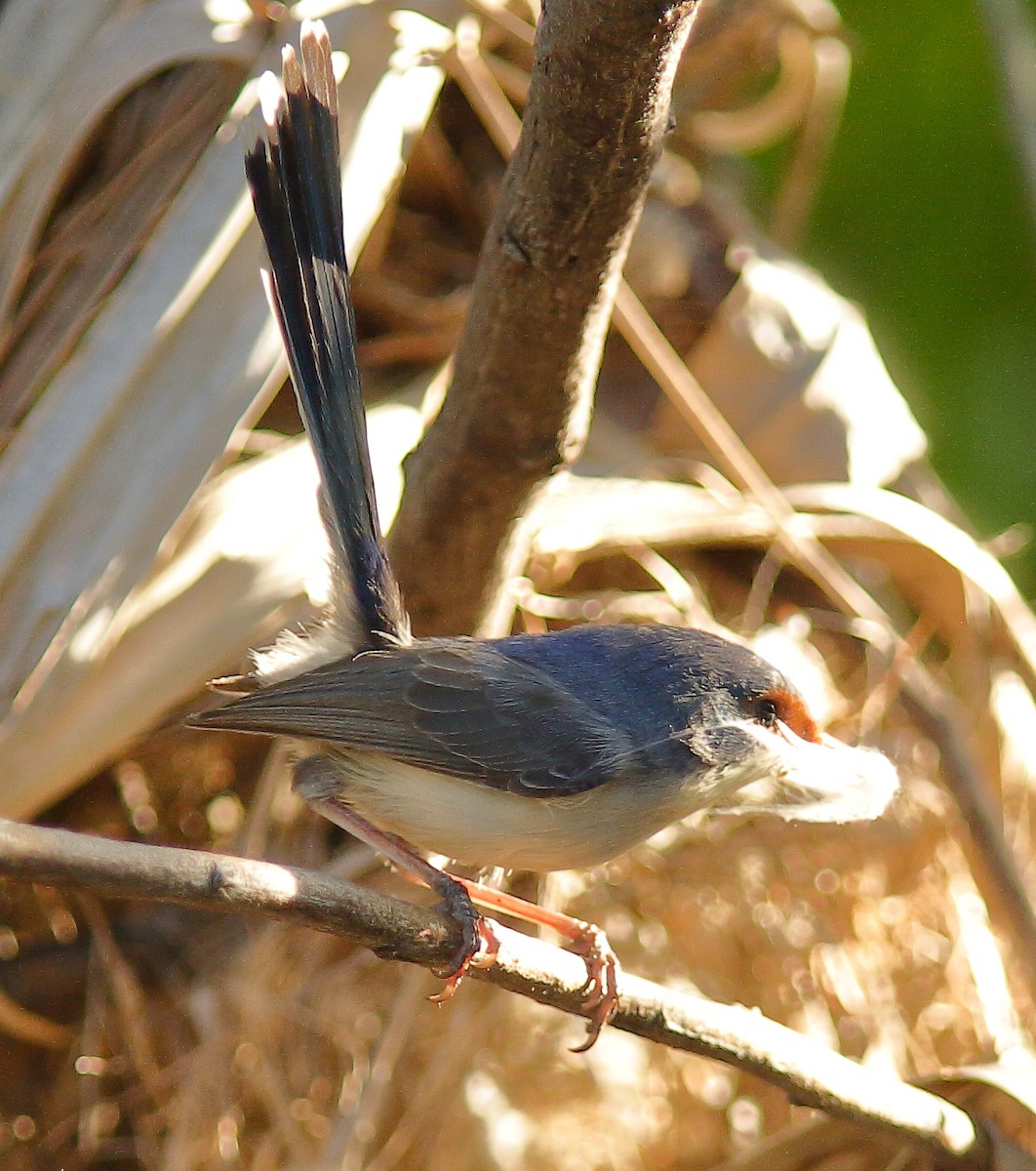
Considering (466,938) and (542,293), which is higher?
(542,293)

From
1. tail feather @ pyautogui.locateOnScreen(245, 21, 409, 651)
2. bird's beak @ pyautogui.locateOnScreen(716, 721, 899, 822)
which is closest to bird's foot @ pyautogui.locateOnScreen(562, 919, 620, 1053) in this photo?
bird's beak @ pyautogui.locateOnScreen(716, 721, 899, 822)

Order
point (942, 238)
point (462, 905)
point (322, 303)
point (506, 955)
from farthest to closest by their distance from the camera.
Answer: point (942, 238)
point (322, 303)
point (462, 905)
point (506, 955)

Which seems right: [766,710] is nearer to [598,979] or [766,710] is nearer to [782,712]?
[782,712]

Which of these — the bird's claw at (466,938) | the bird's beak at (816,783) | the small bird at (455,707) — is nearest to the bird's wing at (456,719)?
the small bird at (455,707)

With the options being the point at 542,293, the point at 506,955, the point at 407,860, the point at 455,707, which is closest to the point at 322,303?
the point at 542,293

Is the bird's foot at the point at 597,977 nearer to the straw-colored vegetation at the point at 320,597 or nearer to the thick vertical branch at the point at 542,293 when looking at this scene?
the straw-colored vegetation at the point at 320,597

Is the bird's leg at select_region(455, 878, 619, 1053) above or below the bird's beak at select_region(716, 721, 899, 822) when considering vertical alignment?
below

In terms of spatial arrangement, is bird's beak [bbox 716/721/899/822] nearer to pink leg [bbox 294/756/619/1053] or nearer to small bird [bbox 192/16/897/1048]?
small bird [bbox 192/16/897/1048]
